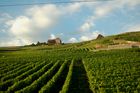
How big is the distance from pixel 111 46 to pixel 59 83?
2247 inches

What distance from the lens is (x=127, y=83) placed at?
2883cm

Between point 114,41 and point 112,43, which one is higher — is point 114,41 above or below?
above

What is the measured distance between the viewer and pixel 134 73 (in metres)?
36.3

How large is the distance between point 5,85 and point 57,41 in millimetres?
134220

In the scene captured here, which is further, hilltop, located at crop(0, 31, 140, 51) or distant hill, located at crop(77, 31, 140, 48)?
distant hill, located at crop(77, 31, 140, 48)

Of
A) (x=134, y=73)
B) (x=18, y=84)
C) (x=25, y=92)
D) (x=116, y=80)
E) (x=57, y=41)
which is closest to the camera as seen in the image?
(x=25, y=92)

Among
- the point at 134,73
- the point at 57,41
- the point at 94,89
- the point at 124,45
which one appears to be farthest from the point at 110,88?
the point at 57,41

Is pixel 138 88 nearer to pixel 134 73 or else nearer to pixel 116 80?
pixel 116 80

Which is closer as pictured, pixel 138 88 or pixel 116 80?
pixel 138 88

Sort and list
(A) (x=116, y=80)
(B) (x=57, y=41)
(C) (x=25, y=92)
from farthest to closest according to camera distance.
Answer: (B) (x=57, y=41), (A) (x=116, y=80), (C) (x=25, y=92)

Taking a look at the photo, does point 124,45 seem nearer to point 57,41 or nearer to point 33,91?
point 33,91

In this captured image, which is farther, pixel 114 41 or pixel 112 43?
pixel 114 41

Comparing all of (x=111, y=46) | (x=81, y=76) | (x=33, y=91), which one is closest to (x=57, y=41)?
(x=111, y=46)

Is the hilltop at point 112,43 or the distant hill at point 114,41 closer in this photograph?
the hilltop at point 112,43
